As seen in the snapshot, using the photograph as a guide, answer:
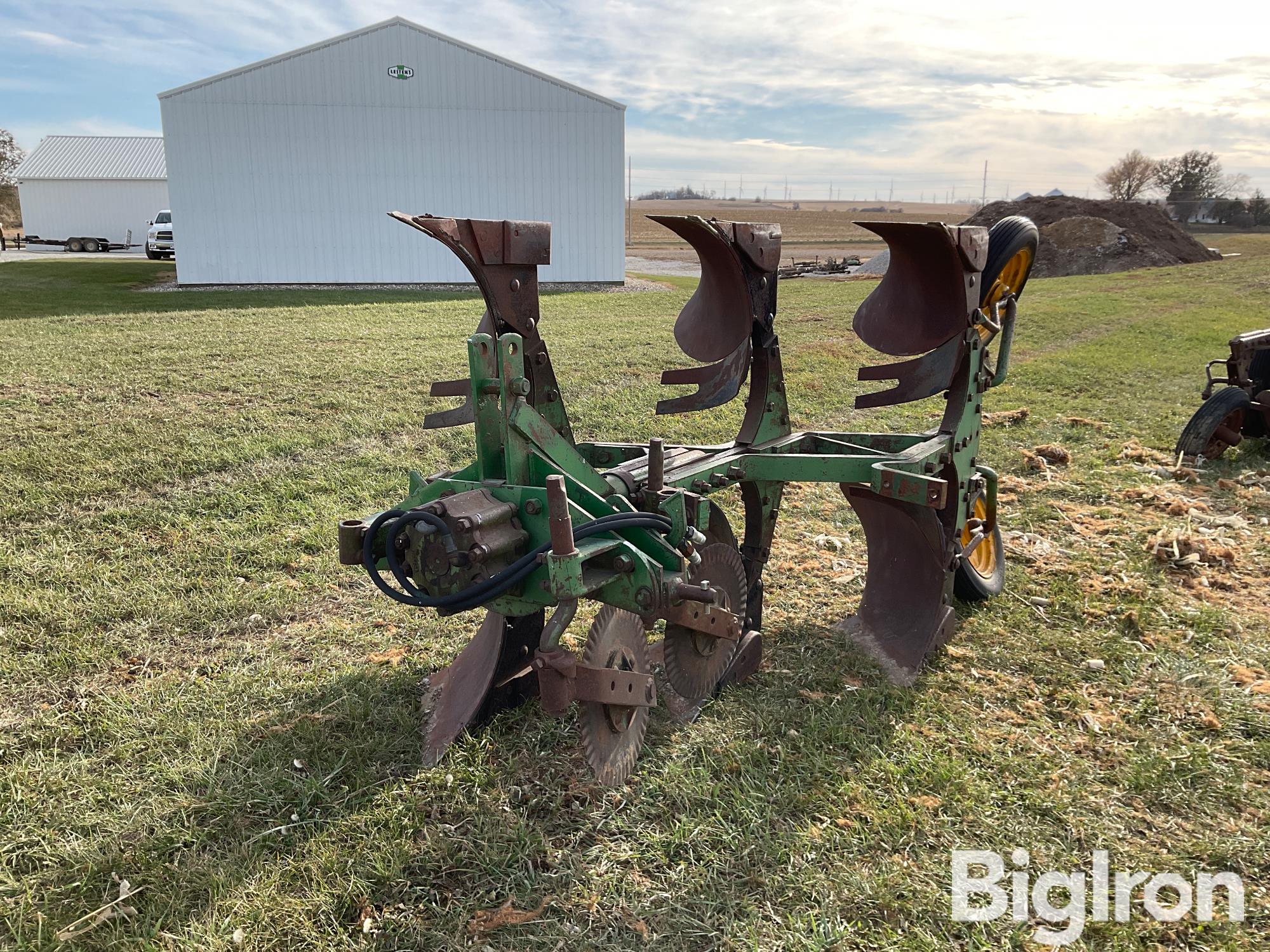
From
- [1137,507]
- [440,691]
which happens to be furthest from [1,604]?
[1137,507]

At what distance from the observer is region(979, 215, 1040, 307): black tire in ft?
12.9

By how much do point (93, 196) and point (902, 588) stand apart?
154 ft

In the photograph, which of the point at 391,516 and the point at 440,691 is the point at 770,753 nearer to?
the point at 440,691

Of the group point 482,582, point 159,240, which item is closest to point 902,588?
point 482,582

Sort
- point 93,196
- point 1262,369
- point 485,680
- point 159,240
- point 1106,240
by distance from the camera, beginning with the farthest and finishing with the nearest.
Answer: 1. point 93,196
2. point 159,240
3. point 1106,240
4. point 1262,369
5. point 485,680

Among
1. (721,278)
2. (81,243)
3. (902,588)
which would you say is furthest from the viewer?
(81,243)

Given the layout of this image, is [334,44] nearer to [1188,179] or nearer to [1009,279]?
[1009,279]

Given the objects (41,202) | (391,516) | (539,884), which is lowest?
(539,884)

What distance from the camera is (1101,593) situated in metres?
4.29

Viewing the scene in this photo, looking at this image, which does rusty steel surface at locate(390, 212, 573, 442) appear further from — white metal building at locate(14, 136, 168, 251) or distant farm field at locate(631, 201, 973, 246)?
white metal building at locate(14, 136, 168, 251)

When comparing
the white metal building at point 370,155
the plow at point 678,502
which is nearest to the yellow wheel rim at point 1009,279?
the plow at point 678,502

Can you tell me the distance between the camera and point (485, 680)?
308cm

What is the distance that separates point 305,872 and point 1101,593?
148 inches

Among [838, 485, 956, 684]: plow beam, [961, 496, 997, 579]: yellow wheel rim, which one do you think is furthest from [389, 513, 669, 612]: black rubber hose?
[961, 496, 997, 579]: yellow wheel rim
